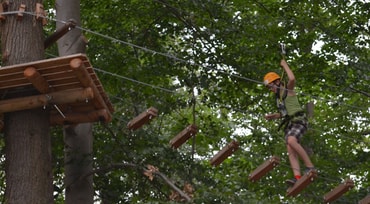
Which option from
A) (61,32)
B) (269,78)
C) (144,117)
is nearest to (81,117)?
(144,117)

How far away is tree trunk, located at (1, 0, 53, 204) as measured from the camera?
8711mm

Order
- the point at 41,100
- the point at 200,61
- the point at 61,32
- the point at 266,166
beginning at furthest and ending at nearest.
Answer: the point at 200,61, the point at 266,166, the point at 61,32, the point at 41,100

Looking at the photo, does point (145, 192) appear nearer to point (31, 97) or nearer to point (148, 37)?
point (148, 37)

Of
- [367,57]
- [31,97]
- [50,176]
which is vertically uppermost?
[367,57]

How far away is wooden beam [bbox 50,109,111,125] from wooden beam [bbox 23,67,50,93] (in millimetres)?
→ 693

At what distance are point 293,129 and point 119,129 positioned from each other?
11.8 ft

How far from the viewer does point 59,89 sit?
8711 mm

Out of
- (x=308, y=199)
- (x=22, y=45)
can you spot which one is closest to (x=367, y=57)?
(x=308, y=199)

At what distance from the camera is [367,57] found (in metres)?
→ 14.6

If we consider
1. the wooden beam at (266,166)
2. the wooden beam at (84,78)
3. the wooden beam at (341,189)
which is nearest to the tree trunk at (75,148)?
the wooden beam at (84,78)

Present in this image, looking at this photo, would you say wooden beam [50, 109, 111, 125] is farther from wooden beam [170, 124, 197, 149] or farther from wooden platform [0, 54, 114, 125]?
wooden beam [170, 124, 197, 149]

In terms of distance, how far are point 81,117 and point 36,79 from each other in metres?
1.14

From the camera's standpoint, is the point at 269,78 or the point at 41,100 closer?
the point at 41,100

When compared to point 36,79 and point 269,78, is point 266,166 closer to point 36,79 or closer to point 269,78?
point 269,78
